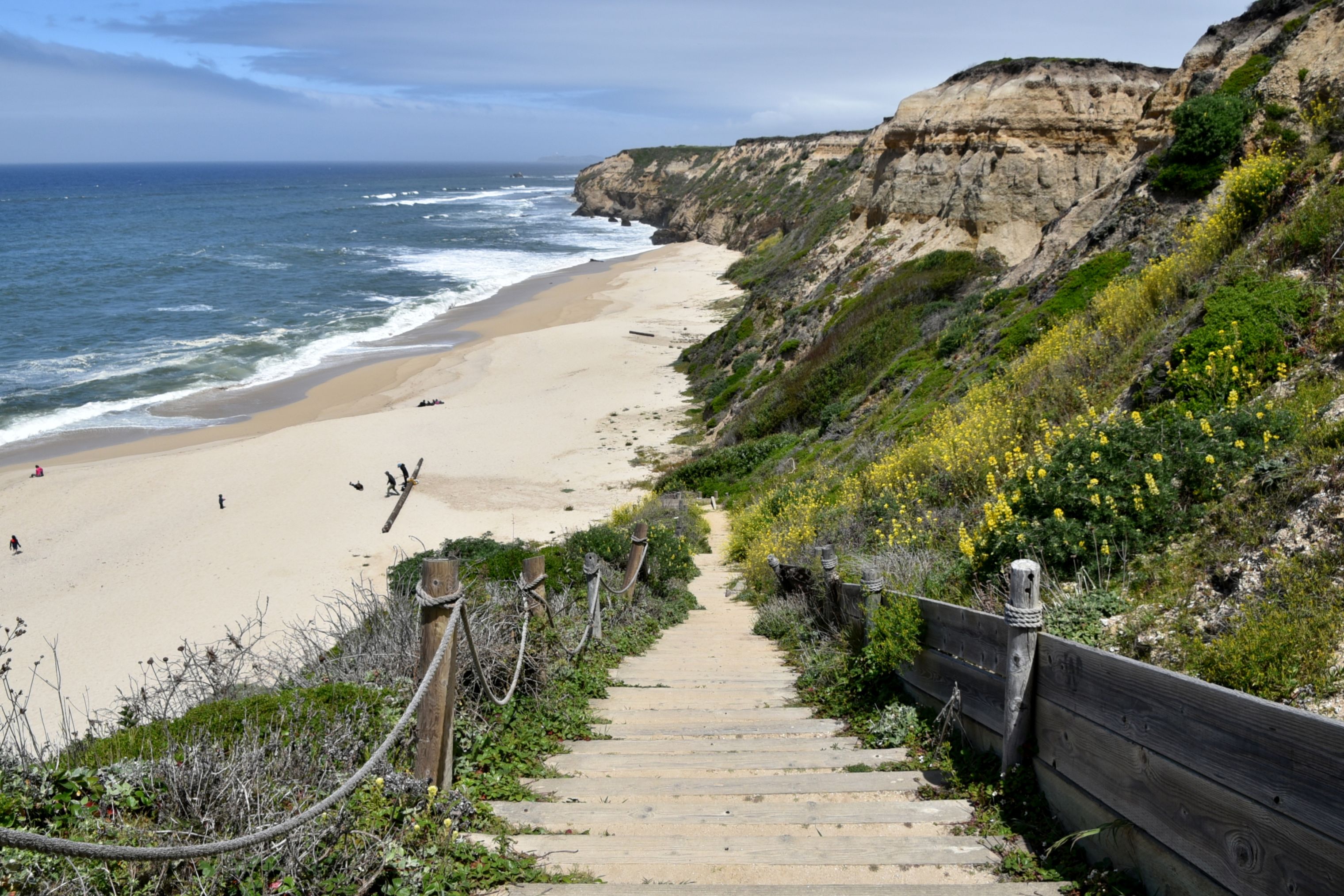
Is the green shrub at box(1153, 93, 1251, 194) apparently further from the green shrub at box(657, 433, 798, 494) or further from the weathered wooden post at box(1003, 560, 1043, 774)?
the weathered wooden post at box(1003, 560, 1043, 774)

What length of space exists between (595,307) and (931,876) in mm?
48380

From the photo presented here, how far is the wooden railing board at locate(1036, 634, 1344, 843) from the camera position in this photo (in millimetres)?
2602

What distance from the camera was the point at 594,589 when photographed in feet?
26.6

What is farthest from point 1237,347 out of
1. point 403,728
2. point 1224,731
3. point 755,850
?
point 403,728

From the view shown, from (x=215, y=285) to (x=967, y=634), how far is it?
6048 cm

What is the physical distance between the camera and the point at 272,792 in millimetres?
3727

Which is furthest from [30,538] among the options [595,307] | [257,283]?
[257,283]

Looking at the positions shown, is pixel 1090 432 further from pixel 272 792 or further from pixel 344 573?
pixel 344 573

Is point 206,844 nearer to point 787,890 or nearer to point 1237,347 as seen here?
point 787,890

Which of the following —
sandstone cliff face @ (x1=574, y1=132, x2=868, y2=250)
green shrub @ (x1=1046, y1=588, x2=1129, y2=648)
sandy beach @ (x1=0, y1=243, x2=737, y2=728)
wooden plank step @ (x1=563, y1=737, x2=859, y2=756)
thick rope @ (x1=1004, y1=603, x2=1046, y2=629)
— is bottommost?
sandy beach @ (x1=0, y1=243, x2=737, y2=728)

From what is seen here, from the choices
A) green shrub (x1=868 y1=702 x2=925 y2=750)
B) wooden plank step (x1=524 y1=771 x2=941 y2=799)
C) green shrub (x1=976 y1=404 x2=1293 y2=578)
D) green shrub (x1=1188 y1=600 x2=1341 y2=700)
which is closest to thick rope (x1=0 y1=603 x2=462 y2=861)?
wooden plank step (x1=524 y1=771 x2=941 y2=799)

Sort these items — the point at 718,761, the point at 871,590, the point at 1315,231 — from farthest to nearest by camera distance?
the point at 1315,231
the point at 871,590
the point at 718,761

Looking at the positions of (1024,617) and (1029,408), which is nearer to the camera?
(1024,617)

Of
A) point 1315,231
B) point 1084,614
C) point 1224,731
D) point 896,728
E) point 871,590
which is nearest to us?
point 1224,731
